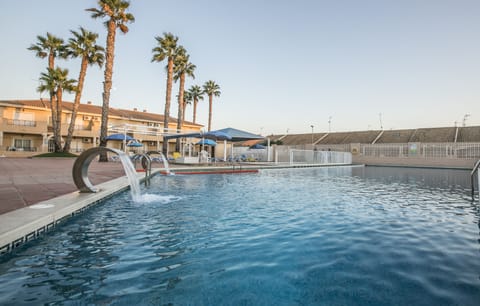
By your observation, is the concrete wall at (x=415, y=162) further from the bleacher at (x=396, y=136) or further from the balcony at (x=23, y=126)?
the balcony at (x=23, y=126)

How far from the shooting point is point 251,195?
8.13 m

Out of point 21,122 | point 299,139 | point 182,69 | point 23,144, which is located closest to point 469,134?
point 299,139

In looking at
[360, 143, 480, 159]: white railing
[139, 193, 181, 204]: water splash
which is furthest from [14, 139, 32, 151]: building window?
[360, 143, 480, 159]: white railing

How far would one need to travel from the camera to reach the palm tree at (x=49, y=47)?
25469mm

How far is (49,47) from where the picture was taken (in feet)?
84.9

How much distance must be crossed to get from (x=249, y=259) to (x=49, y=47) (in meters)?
32.0

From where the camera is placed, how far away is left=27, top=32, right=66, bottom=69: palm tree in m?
25.5

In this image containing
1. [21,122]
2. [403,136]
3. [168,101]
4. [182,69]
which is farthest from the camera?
[403,136]

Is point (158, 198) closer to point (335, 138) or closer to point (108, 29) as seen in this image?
point (108, 29)

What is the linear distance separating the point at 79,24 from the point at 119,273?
1125 inches

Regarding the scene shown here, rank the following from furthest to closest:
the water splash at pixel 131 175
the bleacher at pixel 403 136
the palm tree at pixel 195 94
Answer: the palm tree at pixel 195 94, the bleacher at pixel 403 136, the water splash at pixel 131 175

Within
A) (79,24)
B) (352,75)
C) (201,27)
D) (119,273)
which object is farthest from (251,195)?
(79,24)

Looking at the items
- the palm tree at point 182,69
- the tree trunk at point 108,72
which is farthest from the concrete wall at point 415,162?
the tree trunk at point 108,72

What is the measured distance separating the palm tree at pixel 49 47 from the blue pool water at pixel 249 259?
27.3 meters
